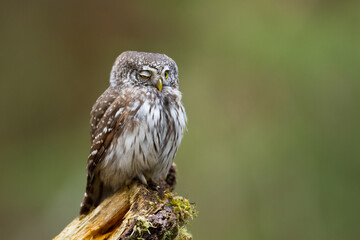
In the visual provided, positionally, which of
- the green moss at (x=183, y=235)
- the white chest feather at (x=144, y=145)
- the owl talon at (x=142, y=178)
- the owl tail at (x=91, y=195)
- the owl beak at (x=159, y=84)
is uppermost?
the owl beak at (x=159, y=84)

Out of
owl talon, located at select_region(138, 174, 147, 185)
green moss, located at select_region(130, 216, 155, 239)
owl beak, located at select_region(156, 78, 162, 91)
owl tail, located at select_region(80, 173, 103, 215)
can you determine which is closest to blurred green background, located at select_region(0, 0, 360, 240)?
owl tail, located at select_region(80, 173, 103, 215)

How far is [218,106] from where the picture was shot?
16.8ft

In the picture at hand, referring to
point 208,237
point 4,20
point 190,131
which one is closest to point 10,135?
point 4,20

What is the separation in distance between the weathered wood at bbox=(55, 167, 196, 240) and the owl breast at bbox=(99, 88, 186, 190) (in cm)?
12

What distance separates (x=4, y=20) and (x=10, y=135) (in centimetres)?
155

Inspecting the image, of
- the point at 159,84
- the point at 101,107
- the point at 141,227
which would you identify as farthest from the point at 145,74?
the point at 141,227

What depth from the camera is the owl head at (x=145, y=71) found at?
3137 millimetres

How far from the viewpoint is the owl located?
303 centimetres

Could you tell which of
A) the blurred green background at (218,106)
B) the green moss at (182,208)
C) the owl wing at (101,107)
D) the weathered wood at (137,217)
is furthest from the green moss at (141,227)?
the blurred green background at (218,106)

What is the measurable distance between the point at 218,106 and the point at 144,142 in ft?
7.26

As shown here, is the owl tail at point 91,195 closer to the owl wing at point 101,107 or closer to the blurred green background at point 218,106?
the owl wing at point 101,107

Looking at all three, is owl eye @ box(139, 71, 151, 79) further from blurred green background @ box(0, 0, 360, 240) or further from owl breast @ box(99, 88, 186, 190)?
blurred green background @ box(0, 0, 360, 240)

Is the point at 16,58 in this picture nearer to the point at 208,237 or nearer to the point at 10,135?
the point at 10,135

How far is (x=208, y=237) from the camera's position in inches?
197
